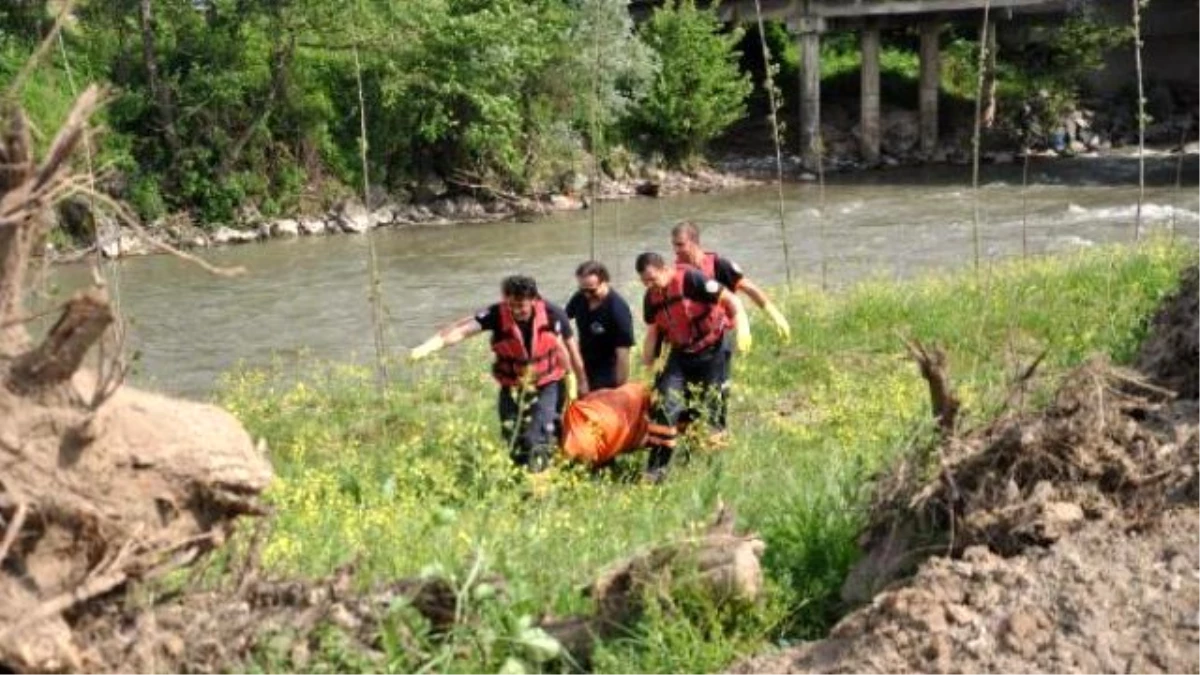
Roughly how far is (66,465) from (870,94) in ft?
112

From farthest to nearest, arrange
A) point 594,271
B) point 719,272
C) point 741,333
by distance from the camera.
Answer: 1. point 719,272
2. point 741,333
3. point 594,271

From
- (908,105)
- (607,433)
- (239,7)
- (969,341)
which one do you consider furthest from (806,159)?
(607,433)

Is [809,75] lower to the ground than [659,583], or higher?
higher

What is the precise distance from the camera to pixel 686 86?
111 feet

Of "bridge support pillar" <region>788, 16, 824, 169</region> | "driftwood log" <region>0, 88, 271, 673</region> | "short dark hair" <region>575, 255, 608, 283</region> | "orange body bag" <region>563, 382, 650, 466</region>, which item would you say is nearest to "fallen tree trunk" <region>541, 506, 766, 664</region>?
"driftwood log" <region>0, 88, 271, 673</region>

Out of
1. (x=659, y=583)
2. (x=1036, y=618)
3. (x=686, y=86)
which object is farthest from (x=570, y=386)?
(x=686, y=86)

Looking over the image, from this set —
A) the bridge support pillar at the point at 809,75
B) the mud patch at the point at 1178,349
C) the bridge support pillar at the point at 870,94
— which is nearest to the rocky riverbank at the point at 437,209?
the bridge support pillar at the point at 809,75

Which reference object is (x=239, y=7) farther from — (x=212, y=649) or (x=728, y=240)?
(x=212, y=649)

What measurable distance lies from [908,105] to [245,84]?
18931 mm

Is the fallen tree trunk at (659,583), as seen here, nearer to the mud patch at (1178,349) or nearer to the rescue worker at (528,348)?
the mud patch at (1178,349)

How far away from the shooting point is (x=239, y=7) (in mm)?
28500

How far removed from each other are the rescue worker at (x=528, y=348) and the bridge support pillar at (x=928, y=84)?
97.5 ft

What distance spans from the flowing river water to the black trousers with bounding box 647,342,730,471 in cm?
621

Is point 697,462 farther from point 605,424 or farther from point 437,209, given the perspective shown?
point 437,209
